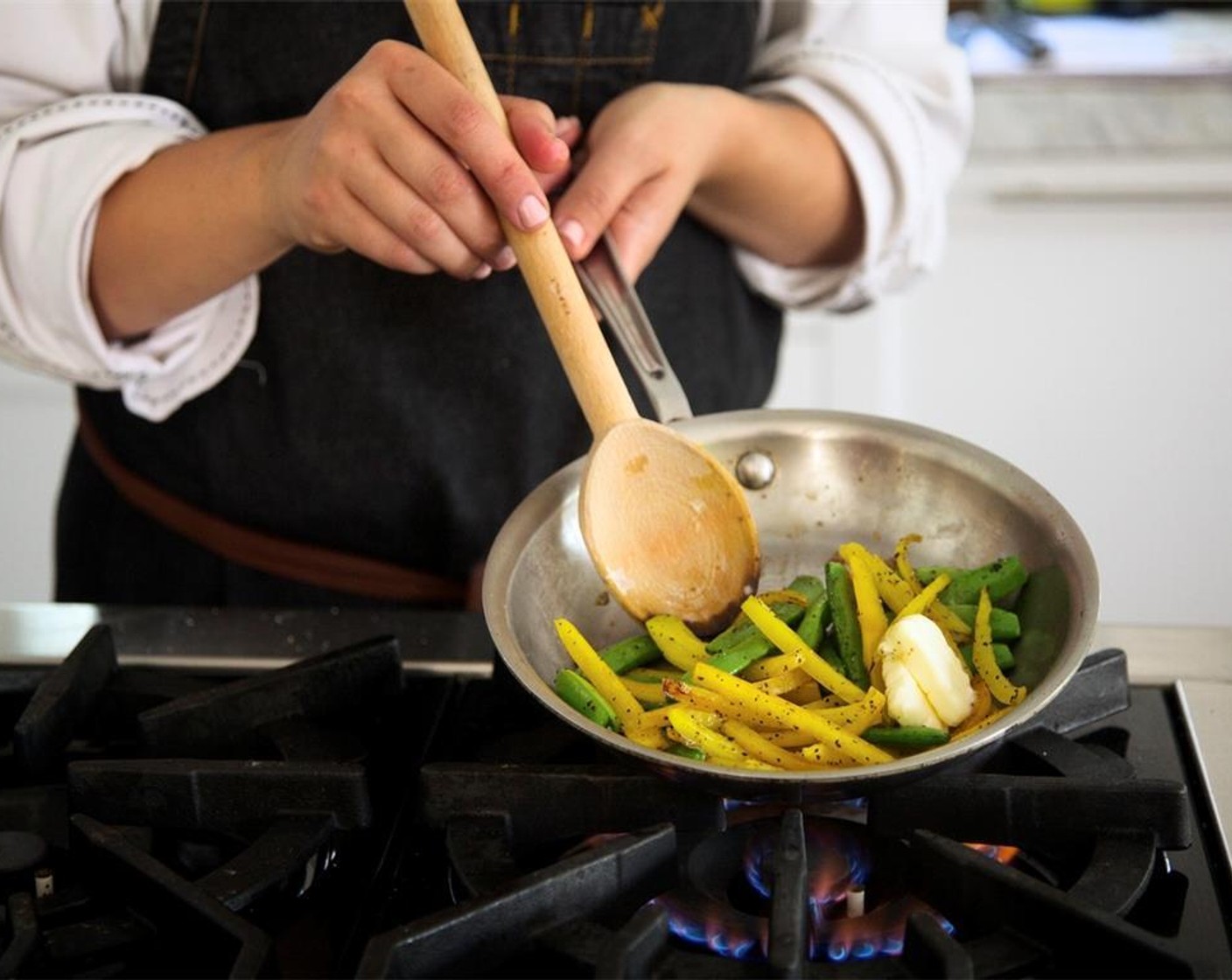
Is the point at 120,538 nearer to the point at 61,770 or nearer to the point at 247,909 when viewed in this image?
the point at 61,770

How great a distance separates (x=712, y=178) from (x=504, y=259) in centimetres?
23

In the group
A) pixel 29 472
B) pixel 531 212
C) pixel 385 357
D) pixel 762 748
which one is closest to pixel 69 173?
pixel 385 357

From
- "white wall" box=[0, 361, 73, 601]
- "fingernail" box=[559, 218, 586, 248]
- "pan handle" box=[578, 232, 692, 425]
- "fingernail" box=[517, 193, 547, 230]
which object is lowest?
"white wall" box=[0, 361, 73, 601]

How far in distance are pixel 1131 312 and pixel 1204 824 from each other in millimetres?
1279

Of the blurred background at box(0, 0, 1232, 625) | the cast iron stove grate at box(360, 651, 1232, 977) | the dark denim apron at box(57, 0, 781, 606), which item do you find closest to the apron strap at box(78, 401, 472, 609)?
the dark denim apron at box(57, 0, 781, 606)

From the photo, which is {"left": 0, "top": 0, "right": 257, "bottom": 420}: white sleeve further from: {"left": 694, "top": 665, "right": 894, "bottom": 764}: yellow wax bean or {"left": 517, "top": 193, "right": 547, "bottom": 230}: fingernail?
{"left": 694, "top": 665, "right": 894, "bottom": 764}: yellow wax bean

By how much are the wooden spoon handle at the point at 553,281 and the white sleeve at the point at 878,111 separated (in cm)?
32

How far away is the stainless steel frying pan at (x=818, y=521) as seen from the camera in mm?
704

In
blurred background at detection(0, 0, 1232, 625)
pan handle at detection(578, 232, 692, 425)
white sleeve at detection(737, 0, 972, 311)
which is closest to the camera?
pan handle at detection(578, 232, 692, 425)

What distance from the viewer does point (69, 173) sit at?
2.97 ft

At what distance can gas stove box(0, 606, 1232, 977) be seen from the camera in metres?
0.57

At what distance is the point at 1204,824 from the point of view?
0.66 meters

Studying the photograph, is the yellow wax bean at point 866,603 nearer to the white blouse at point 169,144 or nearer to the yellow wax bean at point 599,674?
the yellow wax bean at point 599,674

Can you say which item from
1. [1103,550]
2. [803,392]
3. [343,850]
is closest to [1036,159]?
[803,392]
